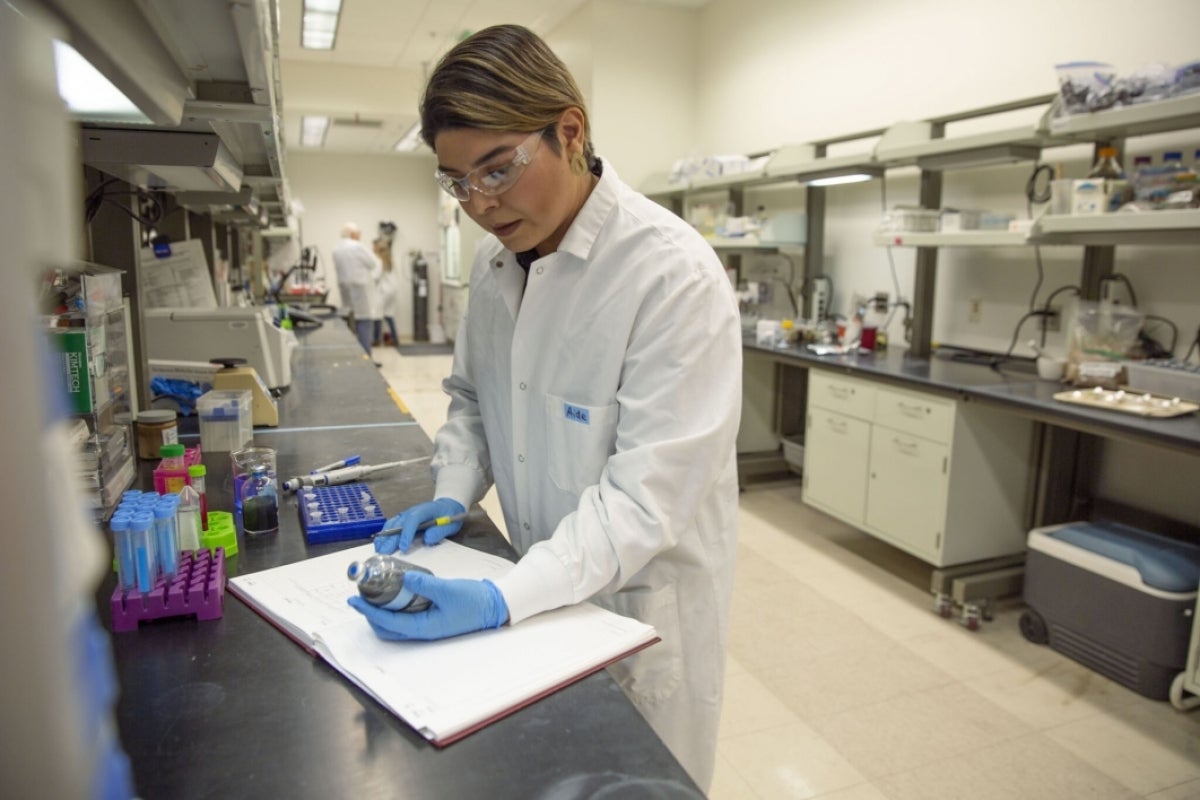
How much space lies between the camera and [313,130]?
870 cm

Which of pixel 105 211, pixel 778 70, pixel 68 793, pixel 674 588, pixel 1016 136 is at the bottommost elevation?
pixel 674 588

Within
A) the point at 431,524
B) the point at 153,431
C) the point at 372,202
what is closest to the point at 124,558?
the point at 431,524

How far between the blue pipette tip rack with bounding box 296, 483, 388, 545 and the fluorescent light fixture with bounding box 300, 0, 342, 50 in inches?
202

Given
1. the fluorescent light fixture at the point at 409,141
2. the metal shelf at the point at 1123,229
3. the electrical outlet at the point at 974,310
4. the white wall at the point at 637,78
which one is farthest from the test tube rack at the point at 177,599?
the fluorescent light fixture at the point at 409,141

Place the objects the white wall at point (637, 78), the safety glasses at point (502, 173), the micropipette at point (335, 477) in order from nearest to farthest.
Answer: the safety glasses at point (502, 173) < the micropipette at point (335, 477) < the white wall at point (637, 78)

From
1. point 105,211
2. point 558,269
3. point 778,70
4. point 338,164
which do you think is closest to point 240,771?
point 558,269

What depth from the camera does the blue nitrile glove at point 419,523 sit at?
3.90 feet

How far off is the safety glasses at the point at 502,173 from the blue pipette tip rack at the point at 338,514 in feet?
1.92

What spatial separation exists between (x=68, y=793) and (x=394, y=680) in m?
0.65

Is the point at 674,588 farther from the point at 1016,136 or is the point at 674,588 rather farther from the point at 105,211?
the point at 1016,136

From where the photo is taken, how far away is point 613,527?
1003mm

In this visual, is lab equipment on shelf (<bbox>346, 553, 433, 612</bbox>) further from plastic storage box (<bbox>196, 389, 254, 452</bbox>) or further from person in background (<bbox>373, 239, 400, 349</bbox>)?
person in background (<bbox>373, 239, 400, 349</bbox>)

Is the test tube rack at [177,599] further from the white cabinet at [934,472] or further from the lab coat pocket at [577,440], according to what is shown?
the white cabinet at [934,472]

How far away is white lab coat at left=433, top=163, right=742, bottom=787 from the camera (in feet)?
3.33
